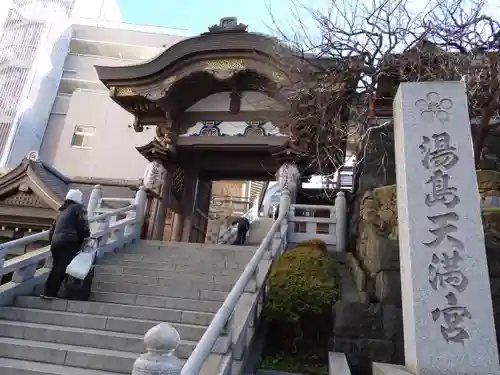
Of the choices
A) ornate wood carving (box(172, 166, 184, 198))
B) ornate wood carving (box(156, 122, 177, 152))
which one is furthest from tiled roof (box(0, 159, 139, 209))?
ornate wood carving (box(156, 122, 177, 152))

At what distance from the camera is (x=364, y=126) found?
8570 mm

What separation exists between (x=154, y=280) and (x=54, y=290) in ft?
4.94

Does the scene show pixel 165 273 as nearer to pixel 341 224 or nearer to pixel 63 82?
pixel 341 224

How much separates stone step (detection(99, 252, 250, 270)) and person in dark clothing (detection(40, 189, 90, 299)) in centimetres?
173

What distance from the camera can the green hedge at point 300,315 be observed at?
5387 millimetres

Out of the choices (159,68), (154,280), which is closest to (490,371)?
(154,280)

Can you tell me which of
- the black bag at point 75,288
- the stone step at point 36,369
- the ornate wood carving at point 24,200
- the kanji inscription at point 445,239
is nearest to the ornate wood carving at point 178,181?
the ornate wood carving at point 24,200

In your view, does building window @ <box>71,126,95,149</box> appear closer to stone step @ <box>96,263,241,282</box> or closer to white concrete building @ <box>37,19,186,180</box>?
white concrete building @ <box>37,19,186,180</box>

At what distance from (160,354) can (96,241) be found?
4.90 metres

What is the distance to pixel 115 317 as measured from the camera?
5.27 metres

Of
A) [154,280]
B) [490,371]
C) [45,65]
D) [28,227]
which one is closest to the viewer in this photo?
[490,371]

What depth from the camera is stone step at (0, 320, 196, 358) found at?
15.2 ft

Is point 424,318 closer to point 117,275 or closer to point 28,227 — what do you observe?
point 117,275

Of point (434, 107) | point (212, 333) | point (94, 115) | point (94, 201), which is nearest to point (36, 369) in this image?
point (212, 333)
